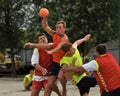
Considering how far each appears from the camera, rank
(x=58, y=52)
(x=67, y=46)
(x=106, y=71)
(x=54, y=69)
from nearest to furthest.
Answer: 1. (x=106, y=71)
2. (x=67, y=46)
3. (x=58, y=52)
4. (x=54, y=69)

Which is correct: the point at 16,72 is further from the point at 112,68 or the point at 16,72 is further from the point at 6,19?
the point at 112,68

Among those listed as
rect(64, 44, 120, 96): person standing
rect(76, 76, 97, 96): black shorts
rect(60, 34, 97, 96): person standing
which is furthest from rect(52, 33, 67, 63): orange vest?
rect(64, 44, 120, 96): person standing

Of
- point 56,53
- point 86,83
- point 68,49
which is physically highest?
point 68,49

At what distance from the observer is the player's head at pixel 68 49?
30.5 feet

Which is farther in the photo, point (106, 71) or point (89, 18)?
point (89, 18)

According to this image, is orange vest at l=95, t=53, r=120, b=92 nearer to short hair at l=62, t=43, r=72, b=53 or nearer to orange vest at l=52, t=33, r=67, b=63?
short hair at l=62, t=43, r=72, b=53

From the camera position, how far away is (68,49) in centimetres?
934

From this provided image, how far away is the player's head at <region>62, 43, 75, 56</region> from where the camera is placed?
9281mm

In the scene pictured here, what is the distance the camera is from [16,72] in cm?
3925

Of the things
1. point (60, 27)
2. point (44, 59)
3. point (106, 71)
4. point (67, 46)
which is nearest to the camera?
point (106, 71)

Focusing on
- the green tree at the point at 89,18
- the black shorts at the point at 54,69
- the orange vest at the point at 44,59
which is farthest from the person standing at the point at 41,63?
the green tree at the point at 89,18

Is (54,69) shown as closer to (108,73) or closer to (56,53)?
(56,53)

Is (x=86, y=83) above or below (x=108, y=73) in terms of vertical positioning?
below

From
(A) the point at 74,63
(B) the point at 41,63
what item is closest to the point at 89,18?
(B) the point at 41,63
